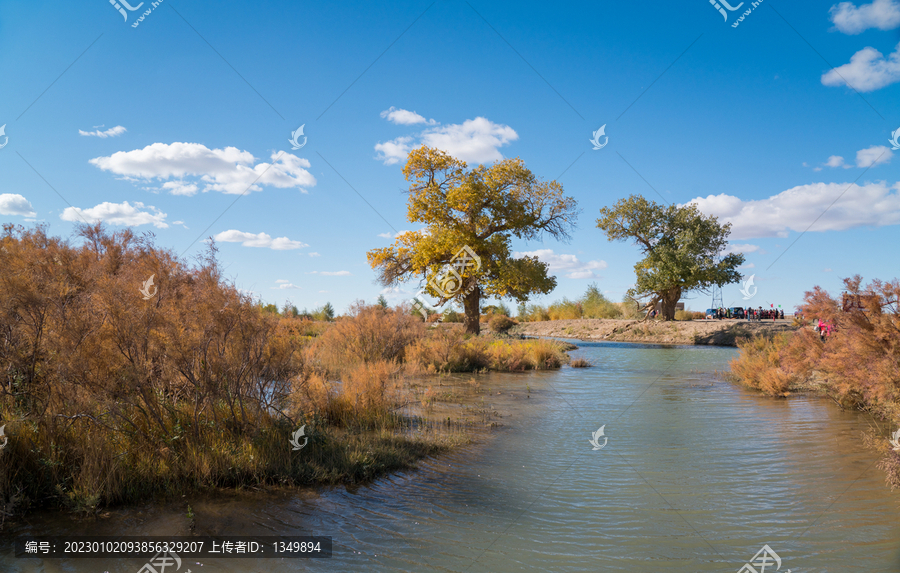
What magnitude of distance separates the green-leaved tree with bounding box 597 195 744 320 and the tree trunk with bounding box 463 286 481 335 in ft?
48.3

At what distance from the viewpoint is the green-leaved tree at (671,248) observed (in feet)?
108

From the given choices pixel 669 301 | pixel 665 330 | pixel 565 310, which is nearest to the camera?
pixel 665 330

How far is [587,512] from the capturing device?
16.9 ft

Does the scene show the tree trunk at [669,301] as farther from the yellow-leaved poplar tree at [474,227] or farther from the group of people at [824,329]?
the group of people at [824,329]

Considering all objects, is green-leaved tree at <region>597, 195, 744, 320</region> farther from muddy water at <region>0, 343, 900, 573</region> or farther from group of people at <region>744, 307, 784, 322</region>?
muddy water at <region>0, 343, 900, 573</region>

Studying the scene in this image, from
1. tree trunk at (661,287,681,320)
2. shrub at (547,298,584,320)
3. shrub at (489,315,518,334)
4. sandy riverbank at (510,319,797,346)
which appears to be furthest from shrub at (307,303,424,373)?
shrub at (547,298,584,320)

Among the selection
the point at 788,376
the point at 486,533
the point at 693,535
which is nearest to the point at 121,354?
the point at 486,533

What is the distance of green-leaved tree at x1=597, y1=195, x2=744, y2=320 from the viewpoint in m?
32.9

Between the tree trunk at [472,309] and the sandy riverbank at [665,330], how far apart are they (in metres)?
13.7

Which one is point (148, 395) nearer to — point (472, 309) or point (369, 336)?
point (369, 336)

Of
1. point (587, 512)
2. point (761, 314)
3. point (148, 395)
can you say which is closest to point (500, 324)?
point (761, 314)

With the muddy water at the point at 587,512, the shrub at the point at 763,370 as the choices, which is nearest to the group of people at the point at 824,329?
the shrub at the point at 763,370

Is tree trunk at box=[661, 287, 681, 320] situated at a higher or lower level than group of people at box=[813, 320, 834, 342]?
higher

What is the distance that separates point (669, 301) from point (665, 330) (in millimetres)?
3153
